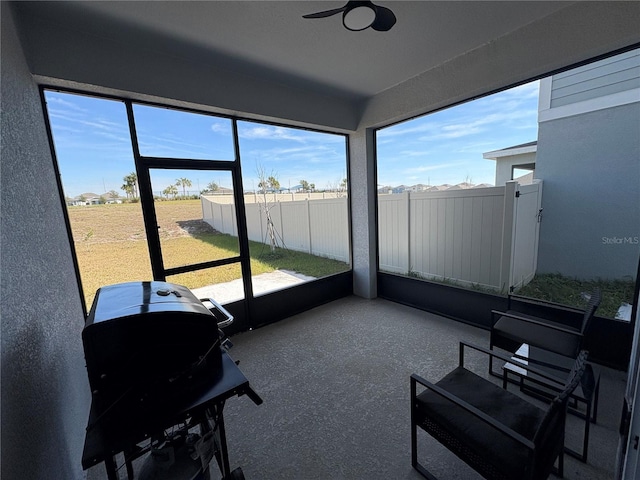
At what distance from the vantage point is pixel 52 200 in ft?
6.05

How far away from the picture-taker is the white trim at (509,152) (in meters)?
2.65

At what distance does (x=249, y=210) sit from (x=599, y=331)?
348 centimetres

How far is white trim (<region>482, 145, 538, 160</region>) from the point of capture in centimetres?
265

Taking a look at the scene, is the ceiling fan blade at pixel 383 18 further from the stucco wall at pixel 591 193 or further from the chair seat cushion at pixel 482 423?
the chair seat cushion at pixel 482 423

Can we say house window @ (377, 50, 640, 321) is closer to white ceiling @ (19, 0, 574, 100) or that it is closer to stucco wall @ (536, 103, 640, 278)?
stucco wall @ (536, 103, 640, 278)

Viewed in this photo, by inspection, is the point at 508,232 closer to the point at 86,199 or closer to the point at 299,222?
the point at 299,222

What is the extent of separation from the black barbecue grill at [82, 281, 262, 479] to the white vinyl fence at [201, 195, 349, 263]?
185 centimetres

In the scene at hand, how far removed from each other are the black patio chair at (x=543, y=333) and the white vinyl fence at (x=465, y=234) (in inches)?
27.2

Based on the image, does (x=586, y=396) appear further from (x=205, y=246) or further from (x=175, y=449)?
(x=205, y=246)

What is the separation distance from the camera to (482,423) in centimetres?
126

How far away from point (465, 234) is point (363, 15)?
2.50 metres

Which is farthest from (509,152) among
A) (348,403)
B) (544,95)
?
(348,403)

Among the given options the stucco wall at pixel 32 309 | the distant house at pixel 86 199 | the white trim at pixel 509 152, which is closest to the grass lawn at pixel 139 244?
the distant house at pixel 86 199

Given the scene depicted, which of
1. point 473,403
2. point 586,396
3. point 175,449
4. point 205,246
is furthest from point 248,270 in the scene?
point 586,396
